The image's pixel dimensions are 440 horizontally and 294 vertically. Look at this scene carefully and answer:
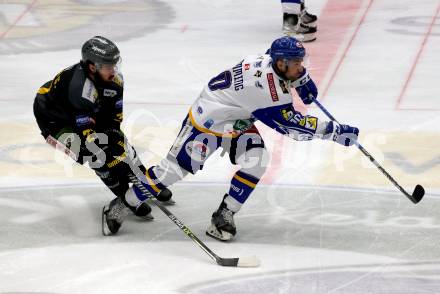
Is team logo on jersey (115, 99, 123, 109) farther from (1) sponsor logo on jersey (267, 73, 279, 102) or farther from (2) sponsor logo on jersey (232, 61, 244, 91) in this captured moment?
(1) sponsor logo on jersey (267, 73, 279, 102)

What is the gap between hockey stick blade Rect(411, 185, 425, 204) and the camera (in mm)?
6898

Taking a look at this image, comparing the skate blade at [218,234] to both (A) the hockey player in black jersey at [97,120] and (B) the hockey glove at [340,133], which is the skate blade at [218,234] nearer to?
(A) the hockey player in black jersey at [97,120]

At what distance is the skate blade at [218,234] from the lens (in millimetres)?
6578

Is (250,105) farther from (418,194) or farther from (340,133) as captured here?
(418,194)

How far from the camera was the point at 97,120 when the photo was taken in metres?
6.85

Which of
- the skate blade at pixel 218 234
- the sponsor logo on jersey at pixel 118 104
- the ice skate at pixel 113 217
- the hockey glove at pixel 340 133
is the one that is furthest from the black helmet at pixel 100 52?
the hockey glove at pixel 340 133

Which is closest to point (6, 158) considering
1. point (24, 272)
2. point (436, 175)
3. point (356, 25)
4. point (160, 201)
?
point (160, 201)

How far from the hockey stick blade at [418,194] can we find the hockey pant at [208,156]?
104 centimetres

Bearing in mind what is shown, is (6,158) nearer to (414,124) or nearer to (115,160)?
(115,160)

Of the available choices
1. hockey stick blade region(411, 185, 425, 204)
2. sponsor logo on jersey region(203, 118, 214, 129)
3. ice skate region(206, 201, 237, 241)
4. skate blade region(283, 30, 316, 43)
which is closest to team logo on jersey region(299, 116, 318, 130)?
sponsor logo on jersey region(203, 118, 214, 129)

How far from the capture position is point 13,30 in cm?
1138

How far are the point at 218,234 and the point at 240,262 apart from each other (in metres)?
0.45

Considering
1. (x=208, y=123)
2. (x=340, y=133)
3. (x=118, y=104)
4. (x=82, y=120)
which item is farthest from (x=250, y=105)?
(x=82, y=120)

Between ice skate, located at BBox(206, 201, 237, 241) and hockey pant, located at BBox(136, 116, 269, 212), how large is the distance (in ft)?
0.16
